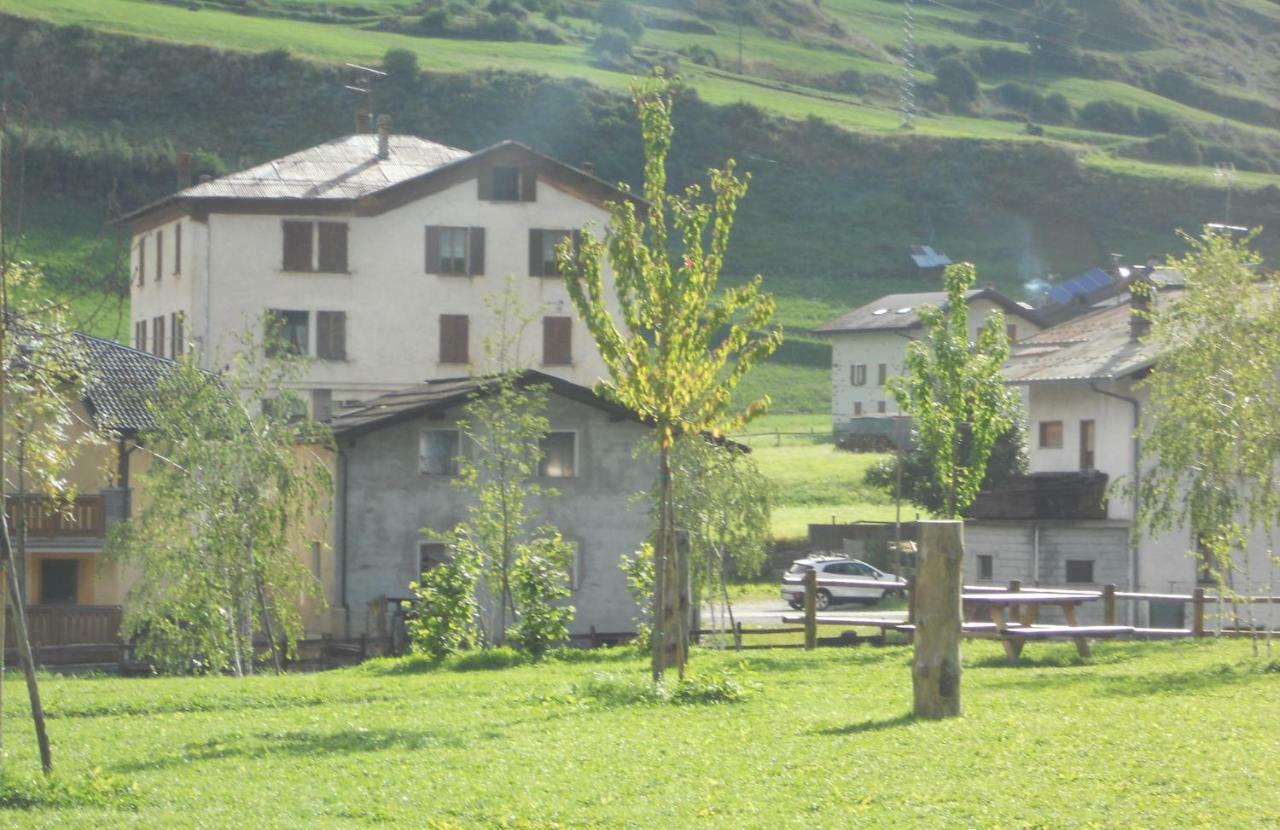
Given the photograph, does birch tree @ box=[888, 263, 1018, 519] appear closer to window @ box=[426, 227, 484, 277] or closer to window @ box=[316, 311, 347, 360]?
window @ box=[426, 227, 484, 277]

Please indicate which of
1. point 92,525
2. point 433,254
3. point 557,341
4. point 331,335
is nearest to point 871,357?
point 557,341

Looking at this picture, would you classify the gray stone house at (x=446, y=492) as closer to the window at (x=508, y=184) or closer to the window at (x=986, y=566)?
the window at (x=986, y=566)

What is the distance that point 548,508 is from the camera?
41250mm

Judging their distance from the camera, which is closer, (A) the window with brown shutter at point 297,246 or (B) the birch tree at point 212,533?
(B) the birch tree at point 212,533

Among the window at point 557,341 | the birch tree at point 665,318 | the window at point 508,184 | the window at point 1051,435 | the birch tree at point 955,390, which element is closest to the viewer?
the birch tree at point 665,318

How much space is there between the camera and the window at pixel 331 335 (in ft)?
200

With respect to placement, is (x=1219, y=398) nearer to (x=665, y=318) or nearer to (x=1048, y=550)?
(x=665, y=318)

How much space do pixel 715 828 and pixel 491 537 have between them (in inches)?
669

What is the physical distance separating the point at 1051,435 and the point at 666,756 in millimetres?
36369

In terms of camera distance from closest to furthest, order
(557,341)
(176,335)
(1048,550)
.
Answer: (1048,550) → (176,335) → (557,341)

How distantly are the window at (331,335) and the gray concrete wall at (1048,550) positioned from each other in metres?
24.1

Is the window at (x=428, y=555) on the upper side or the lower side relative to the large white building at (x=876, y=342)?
lower

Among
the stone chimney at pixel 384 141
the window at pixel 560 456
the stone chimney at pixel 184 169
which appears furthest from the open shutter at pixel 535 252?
the window at pixel 560 456

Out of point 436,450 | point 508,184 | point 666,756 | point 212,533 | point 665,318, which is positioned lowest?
point 666,756
